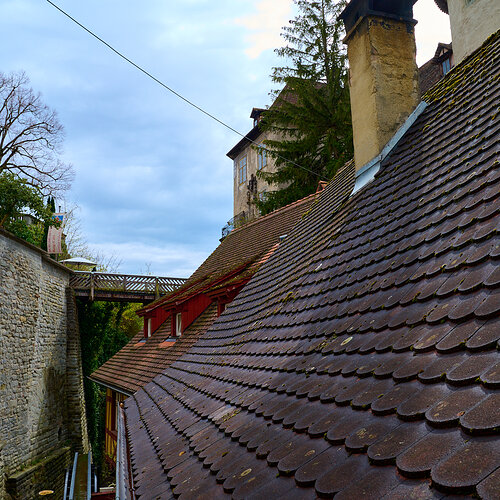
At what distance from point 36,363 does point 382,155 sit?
1577cm

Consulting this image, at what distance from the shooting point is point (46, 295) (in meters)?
18.5

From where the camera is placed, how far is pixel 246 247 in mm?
12859

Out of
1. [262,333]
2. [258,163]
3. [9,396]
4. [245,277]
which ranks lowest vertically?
[9,396]

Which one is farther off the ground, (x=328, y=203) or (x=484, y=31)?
→ (x=484, y=31)

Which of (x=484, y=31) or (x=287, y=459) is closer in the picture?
(x=287, y=459)

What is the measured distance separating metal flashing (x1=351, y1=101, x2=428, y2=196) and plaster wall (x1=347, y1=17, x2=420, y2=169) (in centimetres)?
6

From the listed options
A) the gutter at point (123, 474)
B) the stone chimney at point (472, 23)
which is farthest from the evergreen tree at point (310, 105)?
the gutter at point (123, 474)

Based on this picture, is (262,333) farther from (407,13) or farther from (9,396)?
(9,396)

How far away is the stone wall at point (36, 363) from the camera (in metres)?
14.3

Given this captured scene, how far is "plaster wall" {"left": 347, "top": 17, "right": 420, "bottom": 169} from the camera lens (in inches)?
209

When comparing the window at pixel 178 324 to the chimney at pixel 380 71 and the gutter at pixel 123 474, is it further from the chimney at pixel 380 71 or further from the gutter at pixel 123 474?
the chimney at pixel 380 71

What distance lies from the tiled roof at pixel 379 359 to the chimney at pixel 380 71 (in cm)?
29

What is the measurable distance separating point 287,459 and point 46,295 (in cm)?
1848

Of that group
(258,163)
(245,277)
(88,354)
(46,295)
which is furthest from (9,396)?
(258,163)
